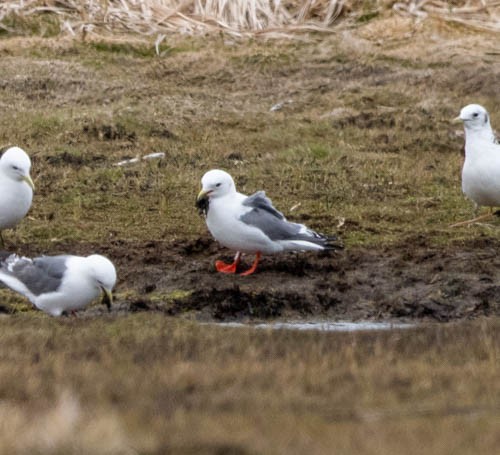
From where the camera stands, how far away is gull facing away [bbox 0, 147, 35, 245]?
395 inches

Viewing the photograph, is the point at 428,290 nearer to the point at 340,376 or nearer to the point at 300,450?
the point at 340,376

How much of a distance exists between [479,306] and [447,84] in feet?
28.8

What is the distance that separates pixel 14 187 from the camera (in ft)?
33.1

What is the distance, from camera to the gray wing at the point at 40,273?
8.21 m

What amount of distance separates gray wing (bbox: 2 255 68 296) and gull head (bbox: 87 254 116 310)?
22 cm

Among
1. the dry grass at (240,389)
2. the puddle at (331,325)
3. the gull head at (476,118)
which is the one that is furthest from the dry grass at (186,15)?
the dry grass at (240,389)

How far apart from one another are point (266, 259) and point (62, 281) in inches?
103

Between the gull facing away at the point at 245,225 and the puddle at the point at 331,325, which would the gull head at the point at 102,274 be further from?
the gull facing away at the point at 245,225

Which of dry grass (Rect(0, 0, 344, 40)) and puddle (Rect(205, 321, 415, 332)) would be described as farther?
dry grass (Rect(0, 0, 344, 40))

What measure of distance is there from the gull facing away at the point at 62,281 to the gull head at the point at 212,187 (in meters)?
1.67

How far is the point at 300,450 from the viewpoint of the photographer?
175 inches

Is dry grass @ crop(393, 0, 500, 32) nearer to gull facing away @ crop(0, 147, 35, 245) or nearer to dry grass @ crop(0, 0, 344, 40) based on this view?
dry grass @ crop(0, 0, 344, 40)

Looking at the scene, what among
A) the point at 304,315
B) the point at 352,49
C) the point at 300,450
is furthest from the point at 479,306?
the point at 352,49

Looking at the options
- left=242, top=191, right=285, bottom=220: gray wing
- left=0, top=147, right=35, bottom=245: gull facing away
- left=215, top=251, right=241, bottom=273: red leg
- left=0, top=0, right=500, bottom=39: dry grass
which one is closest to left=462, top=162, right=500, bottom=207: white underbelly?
left=242, top=191, right=285, bottom=220: gray wing
